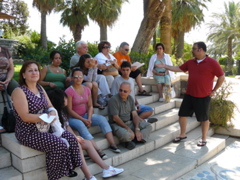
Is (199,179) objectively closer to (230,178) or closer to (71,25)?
(230,178)

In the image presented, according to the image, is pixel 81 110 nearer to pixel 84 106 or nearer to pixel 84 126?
pixel 84 106

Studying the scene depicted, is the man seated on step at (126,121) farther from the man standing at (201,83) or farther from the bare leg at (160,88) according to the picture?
the bare leg at (160,88)

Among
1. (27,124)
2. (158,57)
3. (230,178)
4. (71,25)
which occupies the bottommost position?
(230,178)

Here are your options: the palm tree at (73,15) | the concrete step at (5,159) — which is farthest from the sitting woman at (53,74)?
the palm tree at (73,15)

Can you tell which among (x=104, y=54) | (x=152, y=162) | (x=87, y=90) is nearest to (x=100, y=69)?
(x=104, y=54)

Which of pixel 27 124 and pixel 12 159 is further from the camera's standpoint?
pixel 12 159

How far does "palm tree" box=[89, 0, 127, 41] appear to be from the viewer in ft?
50.2

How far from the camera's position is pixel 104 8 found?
15.7 metres

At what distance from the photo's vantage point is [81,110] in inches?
159

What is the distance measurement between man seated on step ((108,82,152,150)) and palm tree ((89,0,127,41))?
11.5m

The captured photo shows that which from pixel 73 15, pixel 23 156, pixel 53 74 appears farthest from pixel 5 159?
pixel 73 15

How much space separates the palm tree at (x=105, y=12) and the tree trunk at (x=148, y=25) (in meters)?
5.89

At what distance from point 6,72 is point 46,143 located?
1.74 metres

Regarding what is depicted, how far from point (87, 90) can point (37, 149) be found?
1.43m
